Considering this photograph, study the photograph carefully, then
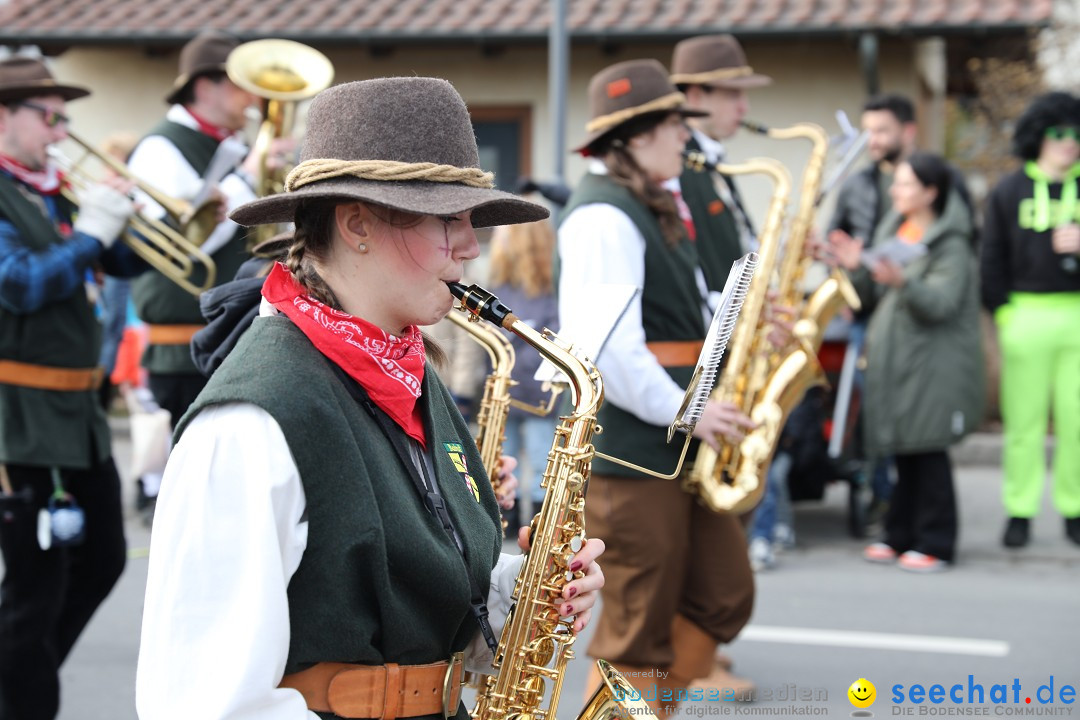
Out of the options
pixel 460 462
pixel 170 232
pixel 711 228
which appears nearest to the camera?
pixel 460 462

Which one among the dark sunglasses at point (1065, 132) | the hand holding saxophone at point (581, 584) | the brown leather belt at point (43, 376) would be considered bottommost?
the hand holding saxophone at point (581, 584)

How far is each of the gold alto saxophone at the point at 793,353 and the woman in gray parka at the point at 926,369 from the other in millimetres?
1521

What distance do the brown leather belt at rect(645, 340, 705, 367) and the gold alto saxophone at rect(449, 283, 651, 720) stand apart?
1.71 metres

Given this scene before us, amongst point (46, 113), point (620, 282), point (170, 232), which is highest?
point (46, 113)

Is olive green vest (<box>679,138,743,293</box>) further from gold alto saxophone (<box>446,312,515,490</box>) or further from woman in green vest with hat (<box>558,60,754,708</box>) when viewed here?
gold alto saxophone (<box>446,312,515,490</box>)

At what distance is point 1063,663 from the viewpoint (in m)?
5.41

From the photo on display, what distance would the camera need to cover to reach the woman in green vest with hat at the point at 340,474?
5.74ft

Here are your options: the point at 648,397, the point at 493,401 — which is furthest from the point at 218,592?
the point at 648,397

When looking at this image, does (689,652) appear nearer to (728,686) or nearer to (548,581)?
(728,686)

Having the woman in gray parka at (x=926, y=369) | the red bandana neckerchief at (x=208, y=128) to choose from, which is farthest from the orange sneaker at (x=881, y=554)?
the red bandana neckerchief at (x=208, y=128)

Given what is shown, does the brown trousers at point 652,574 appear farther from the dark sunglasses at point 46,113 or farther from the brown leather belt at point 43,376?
the dark sunglasses at point 46,113

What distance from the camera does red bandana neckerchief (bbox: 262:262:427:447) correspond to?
79.2 inches

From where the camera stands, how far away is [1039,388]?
283 inches

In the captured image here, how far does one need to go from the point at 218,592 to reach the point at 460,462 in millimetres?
646
